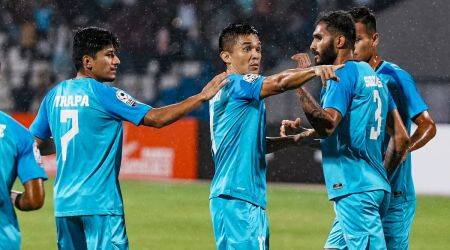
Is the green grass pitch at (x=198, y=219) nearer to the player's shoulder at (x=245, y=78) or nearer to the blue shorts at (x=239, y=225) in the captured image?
the blue shorts at (x=239, y=225)

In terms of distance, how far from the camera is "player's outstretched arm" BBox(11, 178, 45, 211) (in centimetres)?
461

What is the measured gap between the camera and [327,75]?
5559 mm

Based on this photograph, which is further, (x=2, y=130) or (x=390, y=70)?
(x=390, y=70)

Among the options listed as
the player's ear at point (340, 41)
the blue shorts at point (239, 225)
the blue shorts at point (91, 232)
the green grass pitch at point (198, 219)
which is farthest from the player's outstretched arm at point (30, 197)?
the green grass pitch at point (198, 219)

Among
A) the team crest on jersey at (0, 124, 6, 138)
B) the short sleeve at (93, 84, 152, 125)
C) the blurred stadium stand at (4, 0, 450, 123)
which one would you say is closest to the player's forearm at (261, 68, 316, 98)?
the short sleeve at (93, 84, 152, 125)

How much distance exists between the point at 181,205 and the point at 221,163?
22.3 ft

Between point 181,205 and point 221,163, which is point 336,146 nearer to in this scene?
point 221,163

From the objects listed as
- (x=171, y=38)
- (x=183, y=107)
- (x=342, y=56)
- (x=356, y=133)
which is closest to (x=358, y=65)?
(x=342, y=56)

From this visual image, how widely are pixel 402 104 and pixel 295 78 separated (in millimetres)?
1318

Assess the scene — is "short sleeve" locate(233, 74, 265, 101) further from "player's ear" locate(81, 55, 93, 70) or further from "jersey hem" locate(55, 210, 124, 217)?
"jersey hem" locate(55, 210, 124, 217)

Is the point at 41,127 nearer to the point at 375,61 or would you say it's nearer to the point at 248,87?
the point at 248,87

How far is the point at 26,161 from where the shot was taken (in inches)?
183

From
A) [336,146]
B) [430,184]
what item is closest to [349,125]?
[336,146]

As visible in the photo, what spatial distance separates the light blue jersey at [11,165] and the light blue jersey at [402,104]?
2.84m
